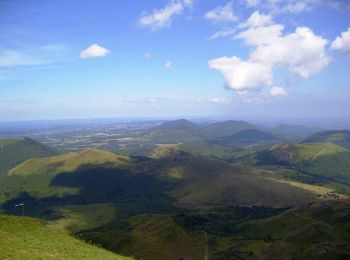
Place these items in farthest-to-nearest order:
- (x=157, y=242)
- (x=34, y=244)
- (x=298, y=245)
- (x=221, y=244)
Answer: (x=221, y=244) < (x=157, y=242) < (x=298, y=245) < (x=34, y=244)

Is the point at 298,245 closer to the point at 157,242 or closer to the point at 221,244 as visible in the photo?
the point at 221,244

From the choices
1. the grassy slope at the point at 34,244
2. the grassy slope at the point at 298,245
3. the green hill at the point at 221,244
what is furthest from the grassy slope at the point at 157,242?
the grassy slope at the point at 34,244

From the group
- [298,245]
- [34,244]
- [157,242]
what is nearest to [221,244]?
[157,242]

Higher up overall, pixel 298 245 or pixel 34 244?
pixel 34 244

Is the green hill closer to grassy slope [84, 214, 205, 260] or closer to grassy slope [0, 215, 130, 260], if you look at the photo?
grassy slope [84, 214, 205, 260]

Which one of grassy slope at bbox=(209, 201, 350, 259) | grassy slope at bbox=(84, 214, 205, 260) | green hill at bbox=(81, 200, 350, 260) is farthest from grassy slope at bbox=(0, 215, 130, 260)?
grassy slope at bbox=(209, 201, 350, 259)

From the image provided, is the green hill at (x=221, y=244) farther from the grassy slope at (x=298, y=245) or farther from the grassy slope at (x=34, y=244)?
the grassy slope at (x=34, y=244)

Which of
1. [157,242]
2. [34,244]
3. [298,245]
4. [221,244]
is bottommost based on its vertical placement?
[221,244]
